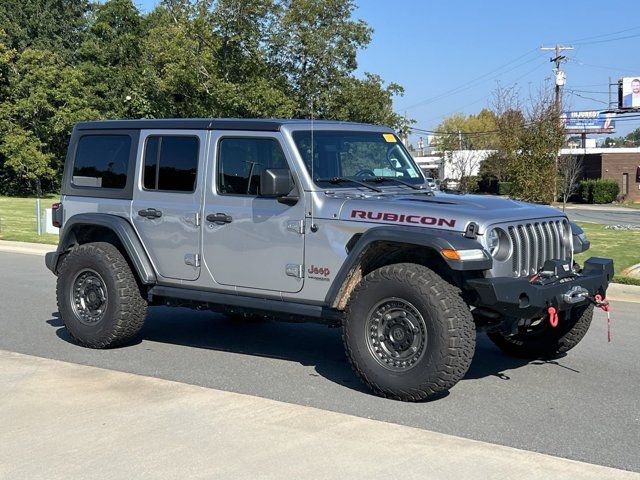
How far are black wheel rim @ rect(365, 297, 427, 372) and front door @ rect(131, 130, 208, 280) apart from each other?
1.84 metres

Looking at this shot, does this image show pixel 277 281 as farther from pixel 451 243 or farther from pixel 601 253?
pixel 601 253

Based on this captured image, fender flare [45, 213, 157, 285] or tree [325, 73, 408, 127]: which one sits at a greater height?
tree [325, 73, 408, 127]

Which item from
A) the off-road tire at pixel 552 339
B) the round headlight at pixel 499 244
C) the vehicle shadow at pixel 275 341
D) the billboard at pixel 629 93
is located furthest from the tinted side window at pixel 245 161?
the billboard at pixel 629 93

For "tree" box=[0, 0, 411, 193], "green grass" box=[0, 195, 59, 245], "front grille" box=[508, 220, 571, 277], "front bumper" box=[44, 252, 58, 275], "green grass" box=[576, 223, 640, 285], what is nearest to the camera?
"front grille" box=[508, 220, 571, 277]

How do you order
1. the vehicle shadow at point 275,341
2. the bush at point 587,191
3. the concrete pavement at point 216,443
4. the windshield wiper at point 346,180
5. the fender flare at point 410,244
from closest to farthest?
the concrete pavement at point 216,443
the fender flare at point 410,244
the windshield wiper at point 346,180
the vehicle shadow at point 275,341
the bush at point 587,191

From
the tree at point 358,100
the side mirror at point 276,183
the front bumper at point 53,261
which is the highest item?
the tree at point 358,100

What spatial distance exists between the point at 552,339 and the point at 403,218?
6.67 ft

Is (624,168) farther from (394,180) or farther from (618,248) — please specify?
(394,180)

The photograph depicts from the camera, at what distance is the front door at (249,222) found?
5.93m

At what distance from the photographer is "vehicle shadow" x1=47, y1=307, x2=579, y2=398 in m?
6.39

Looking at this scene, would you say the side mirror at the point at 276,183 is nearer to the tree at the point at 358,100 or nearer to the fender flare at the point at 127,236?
the fender flare at the point at 127,236

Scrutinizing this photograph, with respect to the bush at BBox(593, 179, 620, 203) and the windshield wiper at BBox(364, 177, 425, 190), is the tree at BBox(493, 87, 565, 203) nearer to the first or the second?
the windshield wiper at BBox(364, 177, 425, 190)

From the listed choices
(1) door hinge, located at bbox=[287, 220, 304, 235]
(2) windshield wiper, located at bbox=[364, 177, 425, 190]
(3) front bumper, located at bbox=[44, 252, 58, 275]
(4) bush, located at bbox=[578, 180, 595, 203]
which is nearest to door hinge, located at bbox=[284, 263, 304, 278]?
(1) door hinge, located at bbox=[287, 220, 304, 235]

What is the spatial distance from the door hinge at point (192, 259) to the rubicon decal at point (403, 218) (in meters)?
1.60
